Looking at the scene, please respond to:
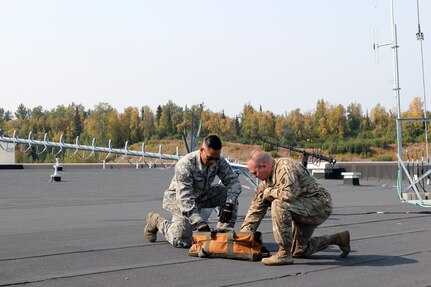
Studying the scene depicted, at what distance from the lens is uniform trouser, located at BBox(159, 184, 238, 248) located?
31.9 feet

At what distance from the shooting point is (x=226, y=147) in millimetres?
85938

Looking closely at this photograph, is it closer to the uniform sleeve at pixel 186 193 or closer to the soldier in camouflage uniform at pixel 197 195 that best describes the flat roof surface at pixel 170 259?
the soldier in camouflage uniform at pixel 197 195

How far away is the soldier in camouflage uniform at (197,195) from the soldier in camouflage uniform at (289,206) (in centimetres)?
82

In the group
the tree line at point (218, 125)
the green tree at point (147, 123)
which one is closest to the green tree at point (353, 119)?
the tree line at point (218, 125)

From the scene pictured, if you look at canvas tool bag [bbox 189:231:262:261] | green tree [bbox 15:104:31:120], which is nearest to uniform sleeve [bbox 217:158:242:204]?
canvas tool bag [bbox 189:231:262:261]

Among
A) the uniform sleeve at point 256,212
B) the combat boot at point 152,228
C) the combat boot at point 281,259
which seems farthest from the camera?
the combat boot at point 152,228

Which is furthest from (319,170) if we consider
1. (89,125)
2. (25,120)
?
(25,120)

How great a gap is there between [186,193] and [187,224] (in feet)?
1.70

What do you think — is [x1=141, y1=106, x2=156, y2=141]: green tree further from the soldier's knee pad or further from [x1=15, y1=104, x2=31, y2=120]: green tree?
the soldier's knee pad

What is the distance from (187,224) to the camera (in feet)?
32.0

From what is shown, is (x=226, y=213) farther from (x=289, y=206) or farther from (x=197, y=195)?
(x=289, y=206)

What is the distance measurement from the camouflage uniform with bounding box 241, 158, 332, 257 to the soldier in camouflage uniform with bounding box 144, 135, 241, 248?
2.44 feet

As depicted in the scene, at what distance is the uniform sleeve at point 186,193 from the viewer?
30.7 feet

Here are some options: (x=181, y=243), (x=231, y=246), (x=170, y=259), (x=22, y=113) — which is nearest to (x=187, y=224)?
(x=181, y=243)
